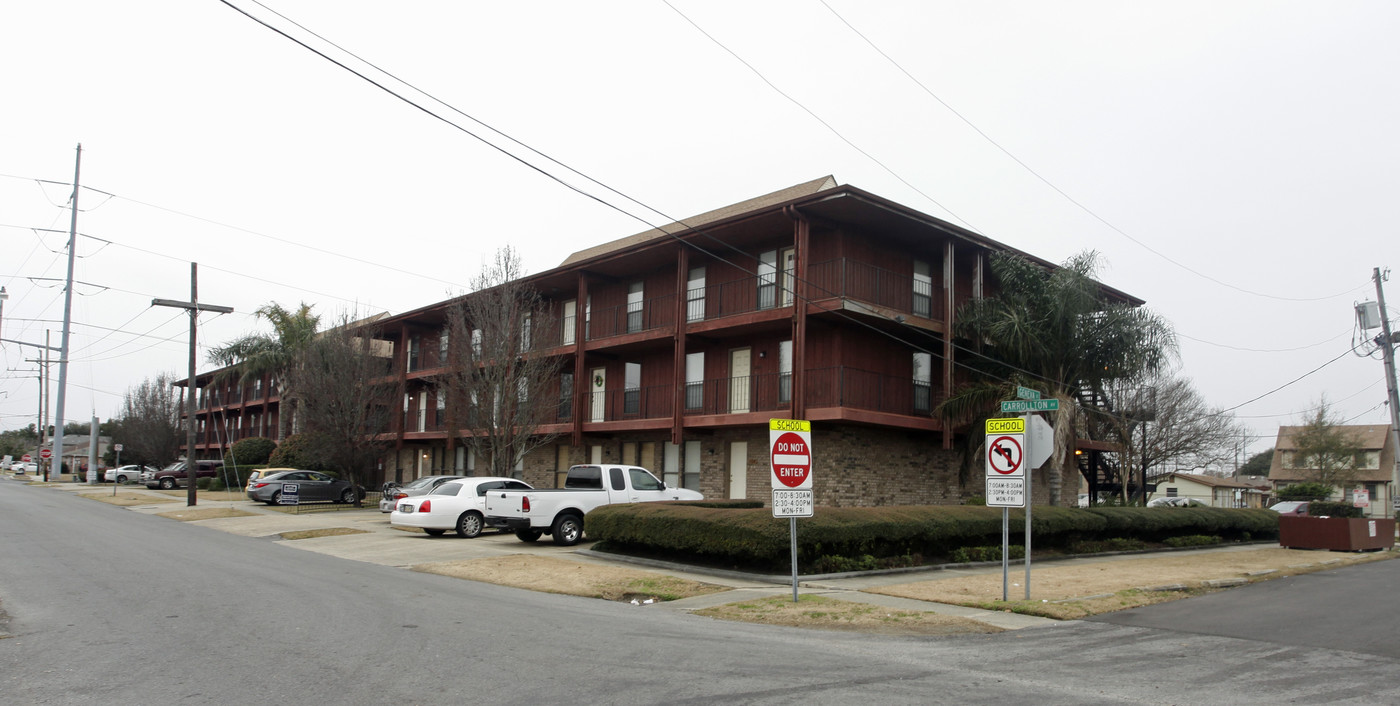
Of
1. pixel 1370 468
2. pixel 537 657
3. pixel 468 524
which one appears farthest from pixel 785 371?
pixel 1370 468

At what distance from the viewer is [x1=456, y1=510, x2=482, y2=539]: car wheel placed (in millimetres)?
21984

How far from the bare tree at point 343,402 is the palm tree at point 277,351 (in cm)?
978

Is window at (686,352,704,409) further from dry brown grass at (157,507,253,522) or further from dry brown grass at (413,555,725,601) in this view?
dry brown grass at (157,507,253,522)

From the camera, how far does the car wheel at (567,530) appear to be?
781 inches

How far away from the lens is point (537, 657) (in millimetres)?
7746

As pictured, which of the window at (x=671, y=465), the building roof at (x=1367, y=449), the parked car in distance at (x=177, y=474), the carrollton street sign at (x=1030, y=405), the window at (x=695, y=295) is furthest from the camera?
the building roof at (x=1367, y=449)

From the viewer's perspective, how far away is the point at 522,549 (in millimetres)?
19203

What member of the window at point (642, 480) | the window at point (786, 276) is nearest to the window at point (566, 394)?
the window at point (786, 276)

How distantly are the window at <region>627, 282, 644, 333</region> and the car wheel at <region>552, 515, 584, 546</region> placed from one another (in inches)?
415

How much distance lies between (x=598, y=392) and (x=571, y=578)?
54.9 feet

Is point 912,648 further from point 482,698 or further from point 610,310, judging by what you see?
point 610,310

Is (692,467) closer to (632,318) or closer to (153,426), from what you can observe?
(632,318)

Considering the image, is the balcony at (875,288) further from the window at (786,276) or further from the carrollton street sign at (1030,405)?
the carrollton street sign at (1030,405)

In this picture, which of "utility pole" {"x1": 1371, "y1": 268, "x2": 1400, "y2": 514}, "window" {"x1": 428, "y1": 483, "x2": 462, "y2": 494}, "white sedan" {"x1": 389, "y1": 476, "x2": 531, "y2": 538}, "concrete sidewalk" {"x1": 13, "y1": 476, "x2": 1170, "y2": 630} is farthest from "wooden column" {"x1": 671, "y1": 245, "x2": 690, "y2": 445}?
"utility pole" {"x1": 1371, "y1": 268, "x2": 1400, "y2": 514}
